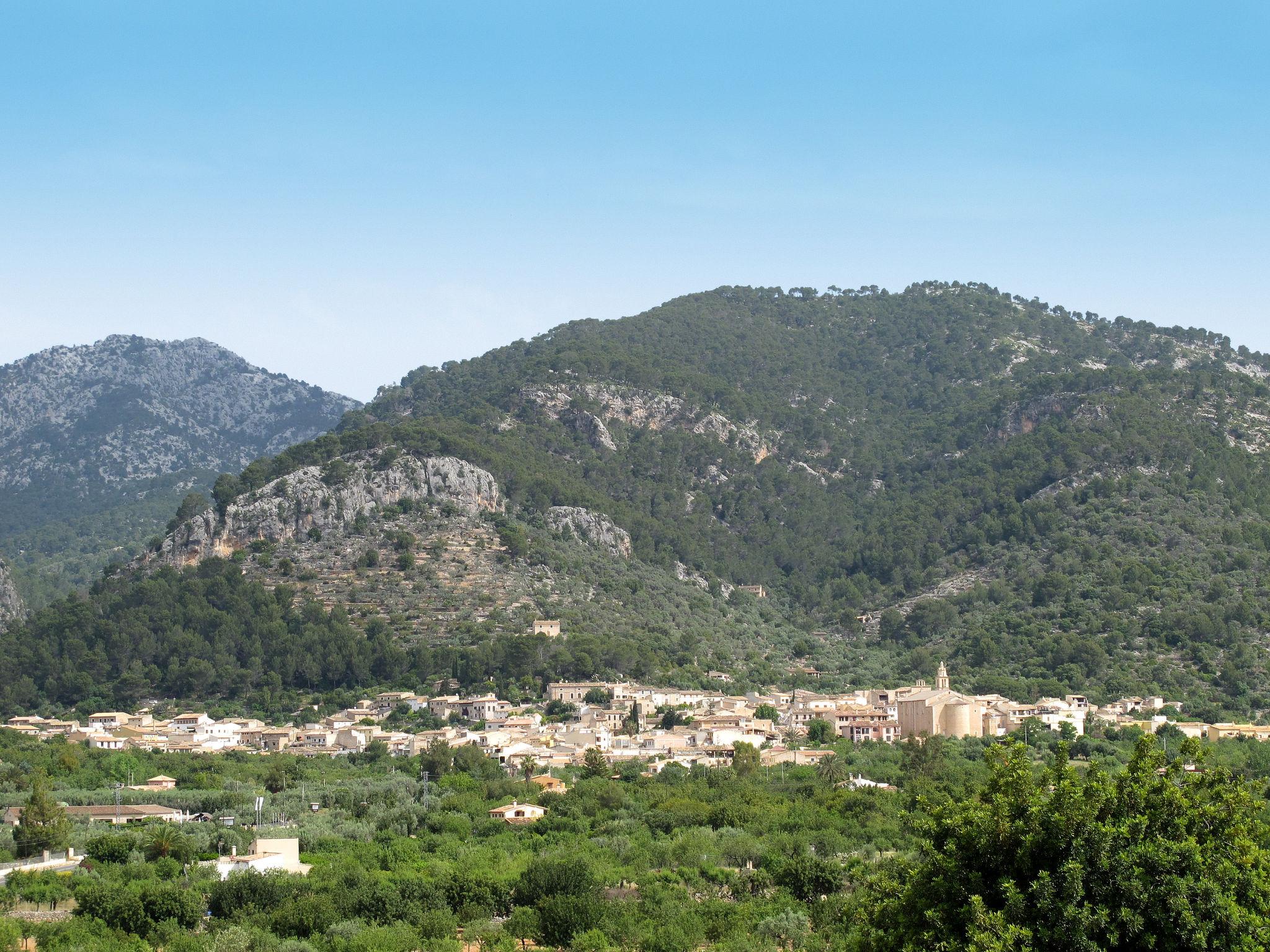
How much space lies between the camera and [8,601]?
105 metres

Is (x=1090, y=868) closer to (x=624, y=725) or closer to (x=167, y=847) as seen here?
(x=167, y=847)

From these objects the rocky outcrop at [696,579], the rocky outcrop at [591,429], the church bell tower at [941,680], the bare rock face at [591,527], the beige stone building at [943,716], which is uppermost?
the rocky outcrop at [591,429]

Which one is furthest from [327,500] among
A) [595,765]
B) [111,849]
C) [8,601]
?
[111,849]

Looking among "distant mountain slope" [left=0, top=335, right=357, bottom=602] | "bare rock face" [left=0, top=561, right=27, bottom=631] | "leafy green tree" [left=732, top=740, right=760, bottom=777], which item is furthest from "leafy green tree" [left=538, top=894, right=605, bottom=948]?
"distant mountain slope" [left=0, top=335, right=357, bottom=602]

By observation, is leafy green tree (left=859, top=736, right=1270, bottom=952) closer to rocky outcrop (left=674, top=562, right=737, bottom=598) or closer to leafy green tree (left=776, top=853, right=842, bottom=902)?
leafy green tree (left=776, top=853, right=842, bottom=902)

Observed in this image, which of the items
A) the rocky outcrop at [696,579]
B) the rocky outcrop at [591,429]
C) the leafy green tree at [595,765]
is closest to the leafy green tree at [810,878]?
the leafy green tree at [595,765]

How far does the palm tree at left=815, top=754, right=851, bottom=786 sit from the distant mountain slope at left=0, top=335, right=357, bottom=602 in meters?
87.0

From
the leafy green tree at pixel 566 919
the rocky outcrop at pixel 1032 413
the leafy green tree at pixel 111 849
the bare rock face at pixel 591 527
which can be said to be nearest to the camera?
the leafy green tree at pixel 566 919

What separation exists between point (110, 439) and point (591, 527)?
8735cm

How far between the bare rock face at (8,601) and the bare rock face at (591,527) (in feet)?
102

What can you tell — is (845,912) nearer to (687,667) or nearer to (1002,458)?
(687,667)

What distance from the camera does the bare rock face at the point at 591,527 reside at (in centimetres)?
10325

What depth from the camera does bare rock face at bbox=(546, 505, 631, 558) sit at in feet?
339

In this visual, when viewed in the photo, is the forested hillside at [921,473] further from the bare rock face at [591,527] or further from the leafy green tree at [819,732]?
the leafy green tree at [819,732]
